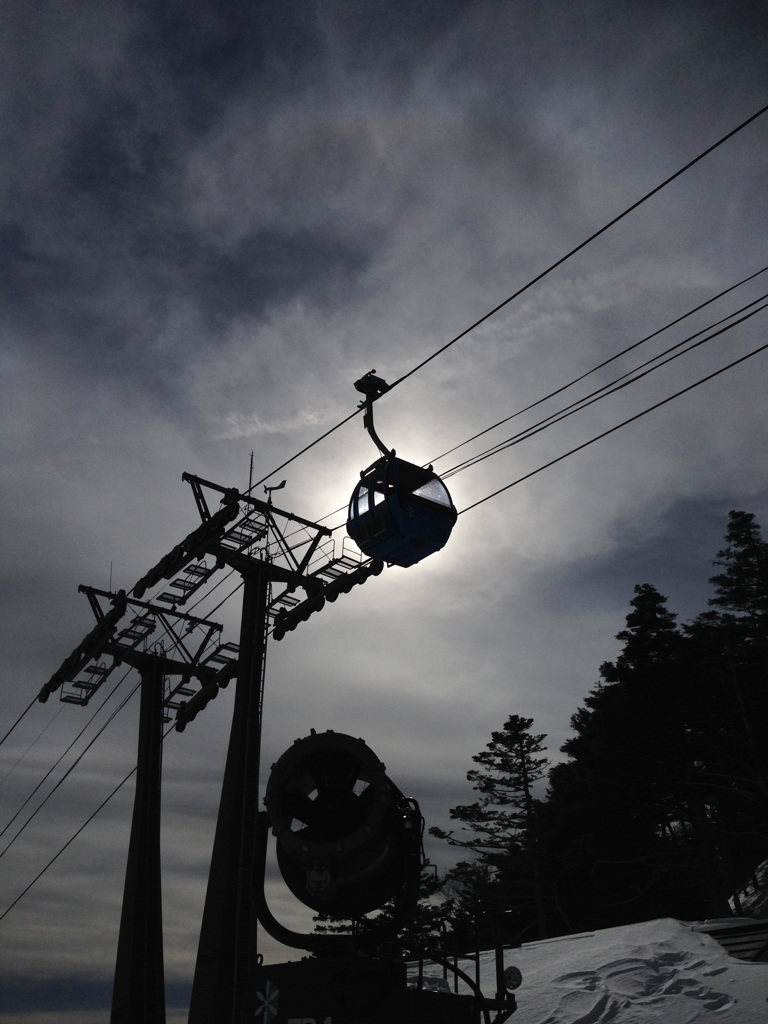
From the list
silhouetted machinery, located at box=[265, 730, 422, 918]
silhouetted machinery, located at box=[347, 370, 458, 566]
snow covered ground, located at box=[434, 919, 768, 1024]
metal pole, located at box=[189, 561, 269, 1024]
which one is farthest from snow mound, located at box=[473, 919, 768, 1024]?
silhouetted machinery, located at box=[347, 370, 458, 566]

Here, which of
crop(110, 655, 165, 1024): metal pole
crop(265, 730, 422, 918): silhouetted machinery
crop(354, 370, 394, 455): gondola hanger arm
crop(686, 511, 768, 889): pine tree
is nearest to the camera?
crop(265, 730, 422, 918): silhouetted machinery

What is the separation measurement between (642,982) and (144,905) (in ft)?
52.8

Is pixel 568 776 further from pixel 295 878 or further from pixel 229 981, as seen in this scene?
pixel 295 878

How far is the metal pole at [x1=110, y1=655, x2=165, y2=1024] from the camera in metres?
25.3

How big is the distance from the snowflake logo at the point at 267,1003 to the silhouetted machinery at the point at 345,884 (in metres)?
0.01

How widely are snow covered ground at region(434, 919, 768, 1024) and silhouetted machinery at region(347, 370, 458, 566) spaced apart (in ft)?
36.3

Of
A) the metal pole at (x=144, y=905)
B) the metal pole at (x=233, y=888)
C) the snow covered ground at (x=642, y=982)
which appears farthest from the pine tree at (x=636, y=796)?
the metal pole at (x=233, y=888)

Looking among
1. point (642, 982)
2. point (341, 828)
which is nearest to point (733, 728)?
point (642, 982)

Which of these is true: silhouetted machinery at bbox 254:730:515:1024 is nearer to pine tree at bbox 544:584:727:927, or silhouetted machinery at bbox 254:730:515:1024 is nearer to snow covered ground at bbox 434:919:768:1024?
snow covered ground at bbox 434:919:768:1024

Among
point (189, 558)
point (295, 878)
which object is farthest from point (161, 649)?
point (295, 878)

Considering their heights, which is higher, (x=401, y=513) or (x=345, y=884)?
(x=401, y=513)

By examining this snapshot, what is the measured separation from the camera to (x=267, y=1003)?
11516 millimetres

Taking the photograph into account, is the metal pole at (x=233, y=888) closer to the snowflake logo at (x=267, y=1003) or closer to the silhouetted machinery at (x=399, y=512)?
the snowflake logo at (x=267, y=1003)

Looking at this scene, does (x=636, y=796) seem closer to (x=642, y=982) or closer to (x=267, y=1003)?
(x=642, y=982)
